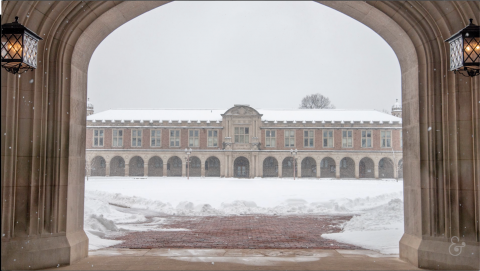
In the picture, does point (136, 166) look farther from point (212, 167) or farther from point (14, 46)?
point (14, 46)

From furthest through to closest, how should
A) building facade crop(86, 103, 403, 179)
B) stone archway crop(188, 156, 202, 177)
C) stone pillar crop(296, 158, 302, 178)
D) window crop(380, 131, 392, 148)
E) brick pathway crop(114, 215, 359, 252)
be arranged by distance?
1. stone archway crop(188, 156, 202, 177)
2. window crop(380, 131, 392, 148)
3. building facade crop(86, 103, 403, 179)
4. stone pillar crop(296, 158, 302, 178)
5. brick pathway crop(114, 215, 359, 252)

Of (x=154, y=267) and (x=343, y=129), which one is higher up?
(x=343, y=129)

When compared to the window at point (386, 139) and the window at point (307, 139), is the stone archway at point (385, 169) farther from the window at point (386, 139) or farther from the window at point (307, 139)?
the window at point (307, 139)

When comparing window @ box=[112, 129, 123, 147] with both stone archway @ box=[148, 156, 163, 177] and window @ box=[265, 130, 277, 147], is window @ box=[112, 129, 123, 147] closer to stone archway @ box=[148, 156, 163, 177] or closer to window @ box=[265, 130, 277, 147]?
stone archway @ box=[148, 156, 163, 177]

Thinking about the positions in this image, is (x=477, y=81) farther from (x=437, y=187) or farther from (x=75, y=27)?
(x=75, y=27)

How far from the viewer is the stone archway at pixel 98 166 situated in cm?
4462

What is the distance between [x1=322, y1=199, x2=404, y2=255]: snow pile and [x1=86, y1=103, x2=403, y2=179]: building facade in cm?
3165

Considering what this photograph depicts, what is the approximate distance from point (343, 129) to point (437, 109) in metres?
39.7

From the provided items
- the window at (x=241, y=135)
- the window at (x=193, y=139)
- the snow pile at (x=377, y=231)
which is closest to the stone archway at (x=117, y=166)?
the window at (x=193, y=139)

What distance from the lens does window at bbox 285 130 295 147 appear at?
145ft

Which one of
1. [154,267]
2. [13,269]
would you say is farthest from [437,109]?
[13,269]

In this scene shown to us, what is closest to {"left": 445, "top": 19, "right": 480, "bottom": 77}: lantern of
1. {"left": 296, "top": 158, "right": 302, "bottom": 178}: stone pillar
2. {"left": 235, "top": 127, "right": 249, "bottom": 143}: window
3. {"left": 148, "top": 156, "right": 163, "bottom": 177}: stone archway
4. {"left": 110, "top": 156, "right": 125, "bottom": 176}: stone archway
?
{"left": 296, "top": 158, "right": 302, "bottom": 178}: stone pillar

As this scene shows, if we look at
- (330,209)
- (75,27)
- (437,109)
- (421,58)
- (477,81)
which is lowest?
(330,209)

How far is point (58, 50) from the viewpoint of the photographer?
5.46m
